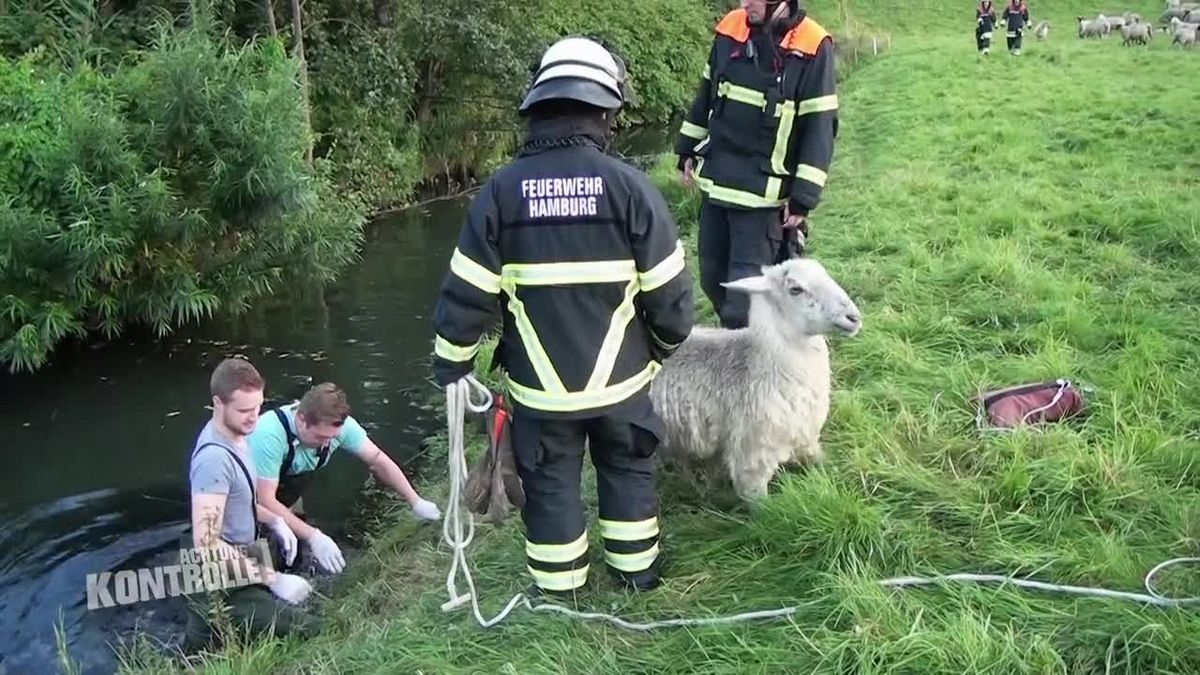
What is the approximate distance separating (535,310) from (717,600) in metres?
1.36

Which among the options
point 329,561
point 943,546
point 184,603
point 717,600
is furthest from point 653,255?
point 184,603

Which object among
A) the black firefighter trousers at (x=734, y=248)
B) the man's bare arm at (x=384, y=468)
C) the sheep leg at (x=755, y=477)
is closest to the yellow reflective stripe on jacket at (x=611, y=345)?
the sheep leg at (x=755, y=477)

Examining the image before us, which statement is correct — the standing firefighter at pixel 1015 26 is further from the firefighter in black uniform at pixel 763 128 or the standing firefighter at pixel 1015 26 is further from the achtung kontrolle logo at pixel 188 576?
the achtung kontrolle logo at pixel 188 576

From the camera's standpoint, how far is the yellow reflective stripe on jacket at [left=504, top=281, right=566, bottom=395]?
3678 millimetres

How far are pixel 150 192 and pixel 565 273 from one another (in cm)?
701

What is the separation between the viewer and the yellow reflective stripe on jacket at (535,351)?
368 centimetres

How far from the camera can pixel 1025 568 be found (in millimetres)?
3652

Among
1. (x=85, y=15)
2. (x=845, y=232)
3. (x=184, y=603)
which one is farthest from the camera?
(x=85, y=15)

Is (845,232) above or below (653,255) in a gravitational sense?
below

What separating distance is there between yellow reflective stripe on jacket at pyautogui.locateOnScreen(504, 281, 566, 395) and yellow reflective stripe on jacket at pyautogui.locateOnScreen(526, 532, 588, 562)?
0.66 meters

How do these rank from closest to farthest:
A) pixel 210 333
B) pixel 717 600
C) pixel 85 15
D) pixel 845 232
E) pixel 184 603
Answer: pixel 717 600 < pixel 184 603 < pixel 845 232 < pixel 210 333 < pixel 85 15

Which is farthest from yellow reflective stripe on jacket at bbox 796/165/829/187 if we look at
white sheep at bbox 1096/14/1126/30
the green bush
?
white sheep at bbox 1096/14/1126/30

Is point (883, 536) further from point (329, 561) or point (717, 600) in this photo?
point (329, 561)

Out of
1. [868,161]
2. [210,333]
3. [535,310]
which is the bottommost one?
[210,333]
